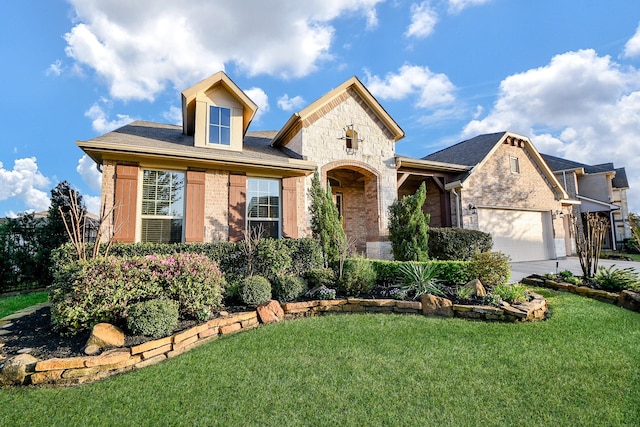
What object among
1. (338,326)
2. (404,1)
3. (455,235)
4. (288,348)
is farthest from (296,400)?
(404,1)

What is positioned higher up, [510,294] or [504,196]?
[504,196]

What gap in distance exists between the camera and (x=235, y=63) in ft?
33.8

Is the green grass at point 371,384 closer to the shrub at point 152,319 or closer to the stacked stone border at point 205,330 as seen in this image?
the stacked stone border at point 205,330

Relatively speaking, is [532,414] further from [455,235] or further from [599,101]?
[599,101]

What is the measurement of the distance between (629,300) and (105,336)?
9.41 m

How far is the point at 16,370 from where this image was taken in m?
3.08

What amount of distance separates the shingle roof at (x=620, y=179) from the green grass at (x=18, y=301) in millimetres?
33652

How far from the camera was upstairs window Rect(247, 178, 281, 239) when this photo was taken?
9.10m

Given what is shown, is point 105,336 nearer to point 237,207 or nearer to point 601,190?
point 237,207

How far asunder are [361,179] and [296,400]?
10942mm

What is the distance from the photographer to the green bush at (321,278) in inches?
259

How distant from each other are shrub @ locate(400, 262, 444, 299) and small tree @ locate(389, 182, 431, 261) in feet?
6.26

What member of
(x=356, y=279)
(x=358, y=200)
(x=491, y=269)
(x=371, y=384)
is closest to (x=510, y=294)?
(x=491, y=269)

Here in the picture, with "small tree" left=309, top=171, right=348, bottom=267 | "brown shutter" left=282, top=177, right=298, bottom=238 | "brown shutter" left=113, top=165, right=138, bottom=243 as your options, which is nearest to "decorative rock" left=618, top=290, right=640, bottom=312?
"small tree" left=309, top=171, right=348, bottom=267
